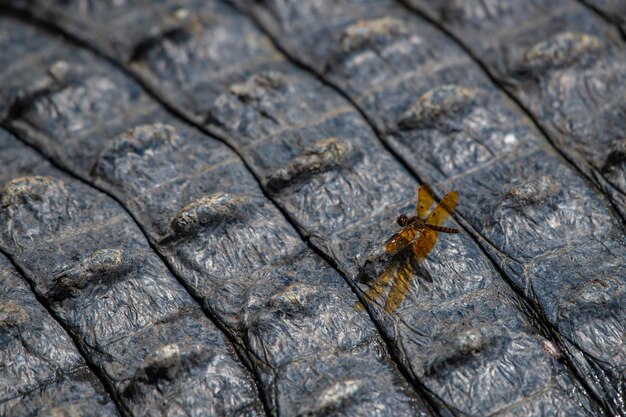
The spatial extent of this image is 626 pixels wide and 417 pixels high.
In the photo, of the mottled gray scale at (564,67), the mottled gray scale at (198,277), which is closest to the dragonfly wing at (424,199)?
the mottled gray scale at (198,277)

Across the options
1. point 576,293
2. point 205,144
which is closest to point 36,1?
point 205,144

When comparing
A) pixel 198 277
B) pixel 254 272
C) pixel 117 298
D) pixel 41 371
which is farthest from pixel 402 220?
pixel 41 371

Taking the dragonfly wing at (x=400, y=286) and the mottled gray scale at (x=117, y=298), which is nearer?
the mottled gray scale at (x=117, y=298)

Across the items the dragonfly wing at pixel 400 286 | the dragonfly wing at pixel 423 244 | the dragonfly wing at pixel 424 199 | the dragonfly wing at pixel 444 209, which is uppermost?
the dragonfly wing at pixel 424 199

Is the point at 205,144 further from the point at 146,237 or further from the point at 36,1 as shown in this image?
the point at 36,1

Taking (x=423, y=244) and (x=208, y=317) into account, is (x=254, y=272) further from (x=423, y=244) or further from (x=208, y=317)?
(x=423, y=244)

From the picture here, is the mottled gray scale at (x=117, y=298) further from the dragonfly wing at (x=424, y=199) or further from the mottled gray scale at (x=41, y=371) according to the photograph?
the dragonfly wing at (x=424, y=199)

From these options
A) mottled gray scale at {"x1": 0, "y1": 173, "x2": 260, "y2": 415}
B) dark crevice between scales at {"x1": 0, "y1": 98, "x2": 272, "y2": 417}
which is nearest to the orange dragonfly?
dark crevice between scales at {"x1": 0, "y1": 98, "x2": 272, "y2": 417}
